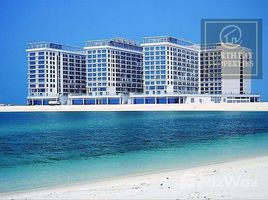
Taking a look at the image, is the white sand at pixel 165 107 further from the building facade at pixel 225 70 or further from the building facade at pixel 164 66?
the building facade at pixel 225 70

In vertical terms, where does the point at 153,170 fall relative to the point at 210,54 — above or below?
below

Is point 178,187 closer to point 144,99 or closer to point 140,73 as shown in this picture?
point 144,99

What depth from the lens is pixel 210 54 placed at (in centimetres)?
14388

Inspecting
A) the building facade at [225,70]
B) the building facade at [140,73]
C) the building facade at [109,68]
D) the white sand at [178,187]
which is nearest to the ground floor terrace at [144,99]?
the building facade at [140,73]

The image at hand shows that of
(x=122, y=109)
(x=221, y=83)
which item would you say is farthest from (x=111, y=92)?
(x=221, y=83)

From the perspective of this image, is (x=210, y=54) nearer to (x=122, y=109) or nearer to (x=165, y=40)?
(x=165, y=40)

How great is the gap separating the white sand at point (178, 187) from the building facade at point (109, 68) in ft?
379

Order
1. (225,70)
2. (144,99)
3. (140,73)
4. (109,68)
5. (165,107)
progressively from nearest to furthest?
(165,107) < (144,99) < (109,68) < (225,70) < (140,73)

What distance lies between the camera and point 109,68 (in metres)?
132

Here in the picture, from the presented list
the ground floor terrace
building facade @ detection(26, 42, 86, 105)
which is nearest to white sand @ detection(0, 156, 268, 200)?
the ground floor terrace

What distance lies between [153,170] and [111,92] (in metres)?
113

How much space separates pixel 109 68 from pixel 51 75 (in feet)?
78.4

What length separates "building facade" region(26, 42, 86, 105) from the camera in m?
139

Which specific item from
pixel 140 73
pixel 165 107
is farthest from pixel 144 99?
pixel 140 73
